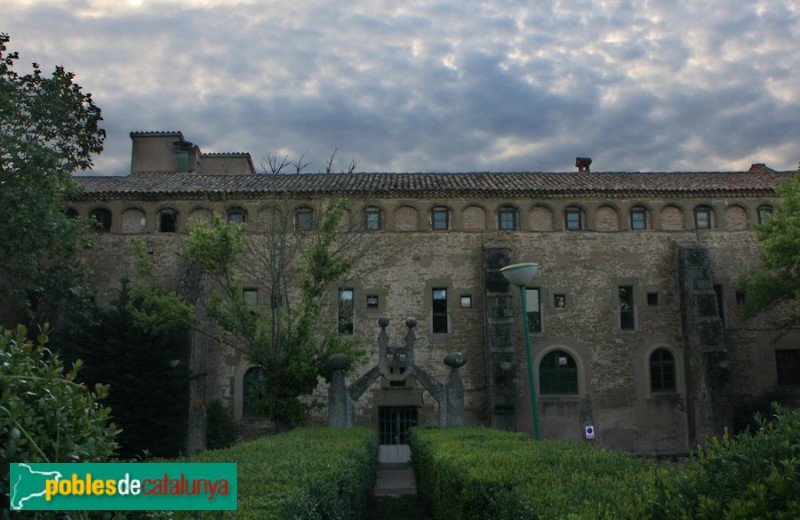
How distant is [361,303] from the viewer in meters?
25.2

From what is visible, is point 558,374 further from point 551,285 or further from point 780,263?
point 780,263

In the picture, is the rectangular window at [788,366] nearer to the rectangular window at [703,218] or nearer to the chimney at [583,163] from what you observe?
the rectangular window at [703,218]

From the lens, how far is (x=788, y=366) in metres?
25.4

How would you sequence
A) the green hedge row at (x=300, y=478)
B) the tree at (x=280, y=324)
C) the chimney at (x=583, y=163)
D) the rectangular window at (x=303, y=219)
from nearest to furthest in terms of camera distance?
1. the green hedge row at (x=300, y=478)
2. the tree at (x=280, y=324)
3. the rectangular window at (x=303, y=219)
4. the chimney at (x=583, y=163)

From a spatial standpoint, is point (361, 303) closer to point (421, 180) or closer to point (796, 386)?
point (421, 180)

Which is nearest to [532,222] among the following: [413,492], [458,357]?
[458,357]

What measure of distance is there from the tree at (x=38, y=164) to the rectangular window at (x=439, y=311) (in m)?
12.3

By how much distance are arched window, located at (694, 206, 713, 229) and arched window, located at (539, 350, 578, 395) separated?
7762 mm

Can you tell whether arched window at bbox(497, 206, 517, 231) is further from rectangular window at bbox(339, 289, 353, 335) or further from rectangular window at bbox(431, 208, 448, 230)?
rectangular window at bbox(339, 289, 353, 335)

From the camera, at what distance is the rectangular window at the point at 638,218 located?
26.4 meters

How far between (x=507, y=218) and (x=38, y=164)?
16485 millimetres

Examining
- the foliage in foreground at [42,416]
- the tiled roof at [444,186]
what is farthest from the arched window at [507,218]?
the foliage in foreground at [42,416]

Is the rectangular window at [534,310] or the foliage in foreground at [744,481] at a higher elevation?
the rectangular window at [534,310]

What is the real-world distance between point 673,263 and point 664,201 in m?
2.54
